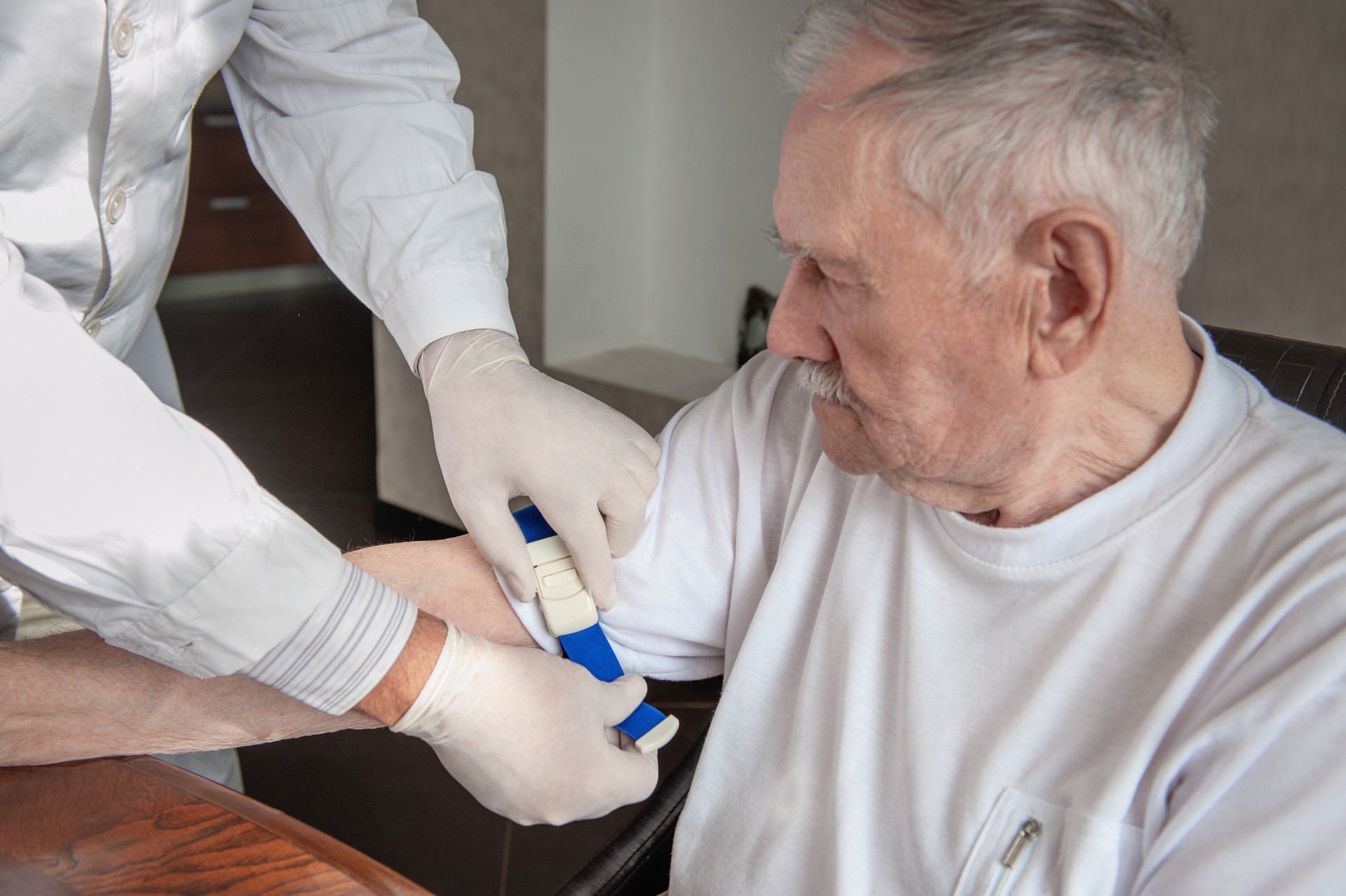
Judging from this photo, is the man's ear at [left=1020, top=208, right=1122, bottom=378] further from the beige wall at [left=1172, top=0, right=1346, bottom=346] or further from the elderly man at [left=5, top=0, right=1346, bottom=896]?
the beige wall at [left=1172, top=0, right=1346, bottom=346]

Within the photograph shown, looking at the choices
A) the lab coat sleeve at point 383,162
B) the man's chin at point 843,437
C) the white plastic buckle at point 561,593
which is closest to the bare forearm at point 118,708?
the white plastic buckle at point 561,593

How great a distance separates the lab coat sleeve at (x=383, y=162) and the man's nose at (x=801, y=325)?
0.48 m

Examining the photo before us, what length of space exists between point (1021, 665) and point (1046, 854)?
16cm

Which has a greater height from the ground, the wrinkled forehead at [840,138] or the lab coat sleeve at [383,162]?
the wrinkled forehead at [840,138]

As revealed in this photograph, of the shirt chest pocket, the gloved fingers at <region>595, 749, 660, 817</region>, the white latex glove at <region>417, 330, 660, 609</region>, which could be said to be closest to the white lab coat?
the white latex glove at <region>417, 330, 660, 609</region>

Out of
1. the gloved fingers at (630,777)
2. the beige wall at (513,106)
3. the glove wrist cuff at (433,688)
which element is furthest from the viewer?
the beige wall at (513,106)

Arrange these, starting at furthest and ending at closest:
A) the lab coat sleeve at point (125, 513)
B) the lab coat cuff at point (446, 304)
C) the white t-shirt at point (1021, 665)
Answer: the lab coat cuff at point (446, 304) < the lab coat sleeve at point (125, 513) < the white t-shirt at point (1021, 665)

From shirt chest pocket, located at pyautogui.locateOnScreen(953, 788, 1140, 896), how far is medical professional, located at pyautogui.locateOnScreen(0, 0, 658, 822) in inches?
16.4

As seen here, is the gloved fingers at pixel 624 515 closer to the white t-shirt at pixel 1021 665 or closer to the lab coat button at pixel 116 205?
the white t-shirt at pixel 1021 665

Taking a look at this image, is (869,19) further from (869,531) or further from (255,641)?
(255,641)

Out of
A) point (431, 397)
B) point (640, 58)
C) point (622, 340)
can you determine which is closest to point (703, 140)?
point (640, 58)

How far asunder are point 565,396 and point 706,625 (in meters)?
0.32

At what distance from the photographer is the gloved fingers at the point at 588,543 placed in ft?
3.76

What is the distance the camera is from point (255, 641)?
0.90 metres
